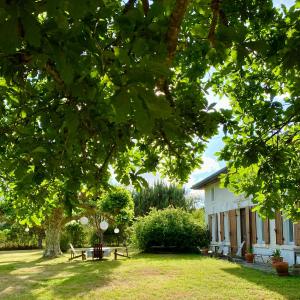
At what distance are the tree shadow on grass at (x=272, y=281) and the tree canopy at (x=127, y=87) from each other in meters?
4.61

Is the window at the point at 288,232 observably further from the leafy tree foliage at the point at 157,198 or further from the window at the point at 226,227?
the leafy tree foliage at the point at 157,198

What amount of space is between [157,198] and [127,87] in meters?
41.8

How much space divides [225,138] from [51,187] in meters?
3.22

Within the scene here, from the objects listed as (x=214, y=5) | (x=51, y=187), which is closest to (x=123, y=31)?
(x=214, y=5)

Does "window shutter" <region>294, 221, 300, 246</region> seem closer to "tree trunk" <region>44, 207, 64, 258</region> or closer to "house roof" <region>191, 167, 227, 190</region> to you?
"house roof" <region>191, 167, 227, 190</region>

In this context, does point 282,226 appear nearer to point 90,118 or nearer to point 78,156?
point 78,156

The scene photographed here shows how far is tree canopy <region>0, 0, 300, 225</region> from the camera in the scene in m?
2.19

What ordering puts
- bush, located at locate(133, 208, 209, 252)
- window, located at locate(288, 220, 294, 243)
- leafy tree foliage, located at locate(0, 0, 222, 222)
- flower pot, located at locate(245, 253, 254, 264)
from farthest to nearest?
bush, located at locate(133, 208, 209, 252) → flower pot, located at locate(245, 253, 254, 264) → window, located at locate(288, 220, 294, 243) → leafy tree foliage, located at locate(0, 0, 222, 222)

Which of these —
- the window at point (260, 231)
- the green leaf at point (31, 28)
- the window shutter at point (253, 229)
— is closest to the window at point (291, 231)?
the window at point (260, 231)

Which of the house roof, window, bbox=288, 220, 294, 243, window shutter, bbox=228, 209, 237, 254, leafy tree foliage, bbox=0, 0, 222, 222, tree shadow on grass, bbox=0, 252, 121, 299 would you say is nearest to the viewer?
leafy tree foliage, bbox=0, 0, 222, 222

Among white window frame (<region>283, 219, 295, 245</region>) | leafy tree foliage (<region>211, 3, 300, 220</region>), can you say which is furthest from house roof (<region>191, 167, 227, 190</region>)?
leafy tree foliage (<region>211, 3, 300, 220</region>)

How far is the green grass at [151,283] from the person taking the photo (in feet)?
40.5

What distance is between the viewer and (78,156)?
5.98 metres

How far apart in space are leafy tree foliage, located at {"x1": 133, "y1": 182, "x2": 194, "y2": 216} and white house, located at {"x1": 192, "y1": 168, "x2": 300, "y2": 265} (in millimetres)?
9591
